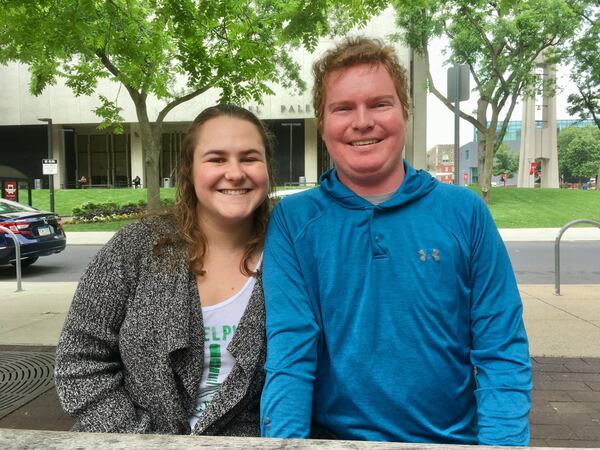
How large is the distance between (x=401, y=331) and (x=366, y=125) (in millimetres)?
606

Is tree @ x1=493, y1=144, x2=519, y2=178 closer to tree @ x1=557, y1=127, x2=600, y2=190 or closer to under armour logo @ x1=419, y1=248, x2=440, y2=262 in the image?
tree @ x1=557, y1=127, x2=600, y2=190

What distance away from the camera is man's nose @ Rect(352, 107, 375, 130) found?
1.68 meters

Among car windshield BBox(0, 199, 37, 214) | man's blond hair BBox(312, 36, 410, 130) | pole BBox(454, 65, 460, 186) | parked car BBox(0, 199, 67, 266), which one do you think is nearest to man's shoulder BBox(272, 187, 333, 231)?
man's blond hair BBox(312, 36, 410, 130)

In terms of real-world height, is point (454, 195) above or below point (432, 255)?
above

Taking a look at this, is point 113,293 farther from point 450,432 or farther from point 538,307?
point 538,307

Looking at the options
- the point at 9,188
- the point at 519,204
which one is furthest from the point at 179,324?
the point at 519,204

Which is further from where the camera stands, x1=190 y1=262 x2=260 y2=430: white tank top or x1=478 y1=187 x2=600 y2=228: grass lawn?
x1=478 y1=187 x2=600 y2=228: grass lawn

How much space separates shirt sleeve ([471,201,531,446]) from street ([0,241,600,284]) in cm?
890

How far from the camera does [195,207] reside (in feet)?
6.57

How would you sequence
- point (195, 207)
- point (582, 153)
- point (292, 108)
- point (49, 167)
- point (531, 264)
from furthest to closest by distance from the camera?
point (582, 153)
point (292, 108)
point (49, 167)
point (531, 264)
point (195, 207)

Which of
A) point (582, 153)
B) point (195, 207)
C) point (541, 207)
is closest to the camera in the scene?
point (195, 207)

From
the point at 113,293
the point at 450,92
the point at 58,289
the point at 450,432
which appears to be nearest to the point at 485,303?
the point at 450,432

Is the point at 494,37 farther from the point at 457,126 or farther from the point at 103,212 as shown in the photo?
the point at 103,212

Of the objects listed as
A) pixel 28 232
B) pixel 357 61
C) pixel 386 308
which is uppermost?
pixel 357 61
